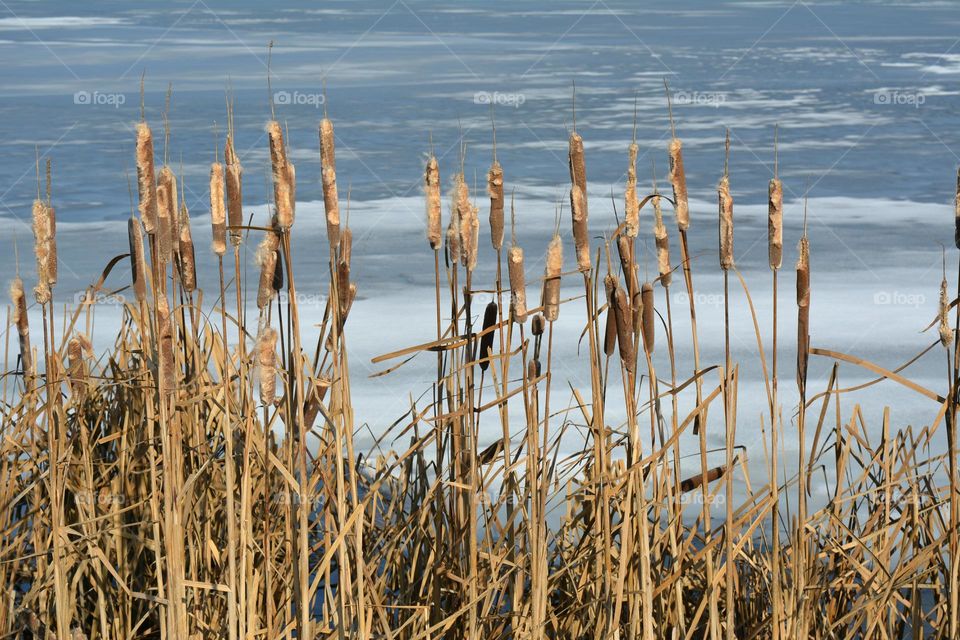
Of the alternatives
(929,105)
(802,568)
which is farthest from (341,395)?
(929,105)

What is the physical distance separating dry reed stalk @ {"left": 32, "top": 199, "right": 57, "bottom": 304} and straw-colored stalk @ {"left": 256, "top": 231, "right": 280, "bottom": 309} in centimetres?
30

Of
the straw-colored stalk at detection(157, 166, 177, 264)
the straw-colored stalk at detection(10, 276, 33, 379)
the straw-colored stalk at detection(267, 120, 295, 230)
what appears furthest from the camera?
the straw-colored stalk at detection(10, 276, 33, 379)

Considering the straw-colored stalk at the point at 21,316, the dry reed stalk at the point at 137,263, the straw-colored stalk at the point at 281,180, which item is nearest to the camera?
the straw-colored stalk at the point at 281,180

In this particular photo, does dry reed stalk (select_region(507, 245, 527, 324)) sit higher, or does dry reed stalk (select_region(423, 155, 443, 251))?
dry reed stalk (select_region(423, 155, 443, 251))

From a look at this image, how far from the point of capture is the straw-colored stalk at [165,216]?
156 cm

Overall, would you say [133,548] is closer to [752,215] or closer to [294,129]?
[752,215]

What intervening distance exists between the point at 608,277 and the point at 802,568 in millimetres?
554

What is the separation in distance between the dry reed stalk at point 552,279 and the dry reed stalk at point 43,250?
64 cm

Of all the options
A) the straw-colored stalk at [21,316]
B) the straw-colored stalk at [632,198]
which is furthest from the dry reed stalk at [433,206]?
the straw-colored stalk at [21,316]

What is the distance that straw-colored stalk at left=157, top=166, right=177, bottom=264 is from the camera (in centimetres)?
156

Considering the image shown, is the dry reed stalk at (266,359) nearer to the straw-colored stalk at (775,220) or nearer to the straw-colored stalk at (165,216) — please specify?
the straw-colored stalk at (165,216)

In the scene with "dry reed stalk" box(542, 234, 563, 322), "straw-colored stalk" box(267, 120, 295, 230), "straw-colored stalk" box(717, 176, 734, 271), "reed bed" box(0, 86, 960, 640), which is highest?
"straw-colored stalk" box(267, 120, 295, 230)

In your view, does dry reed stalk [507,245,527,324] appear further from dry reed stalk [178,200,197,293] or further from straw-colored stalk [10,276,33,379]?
A: straw-colored stalk [10,276,33,379]

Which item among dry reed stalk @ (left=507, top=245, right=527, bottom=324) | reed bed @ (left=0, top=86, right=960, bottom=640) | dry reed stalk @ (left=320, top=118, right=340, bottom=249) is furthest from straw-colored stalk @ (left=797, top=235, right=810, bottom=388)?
dry reed stalk @ (left=320, top=118, right=340, bottom=249)
